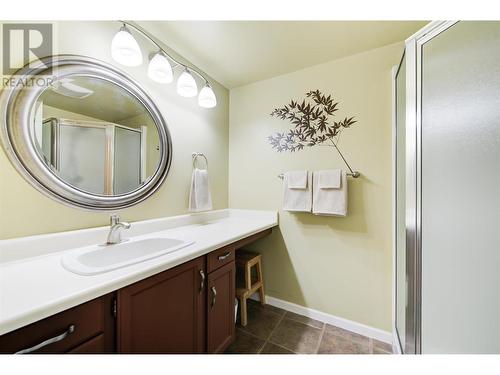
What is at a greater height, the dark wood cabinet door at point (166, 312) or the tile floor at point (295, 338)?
the dark wood cabinet door at point (166, 312)

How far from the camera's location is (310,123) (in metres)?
1.62

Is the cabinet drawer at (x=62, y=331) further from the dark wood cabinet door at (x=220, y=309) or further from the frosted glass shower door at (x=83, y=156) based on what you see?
the frosted glass shower door at (x=83, y=156)

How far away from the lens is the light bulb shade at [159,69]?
1.22 metres

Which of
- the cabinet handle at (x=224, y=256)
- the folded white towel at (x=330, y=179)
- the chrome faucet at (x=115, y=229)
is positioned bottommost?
the cabinet handle at (x=224, y=256)

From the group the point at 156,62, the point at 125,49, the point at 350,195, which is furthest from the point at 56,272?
the point at 350,195

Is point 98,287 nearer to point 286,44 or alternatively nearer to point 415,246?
point 415,246

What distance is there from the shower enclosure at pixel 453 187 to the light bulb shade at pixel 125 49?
144 cm

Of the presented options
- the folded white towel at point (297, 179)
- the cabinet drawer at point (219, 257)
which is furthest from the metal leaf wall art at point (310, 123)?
the cabinet drawer at point (219, 257)

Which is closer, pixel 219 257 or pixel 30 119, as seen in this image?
pixel 30 119

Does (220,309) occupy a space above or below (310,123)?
below

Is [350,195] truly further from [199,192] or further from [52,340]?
[52,340]

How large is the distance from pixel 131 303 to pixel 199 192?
3.17ft

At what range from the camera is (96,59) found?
106 cm
